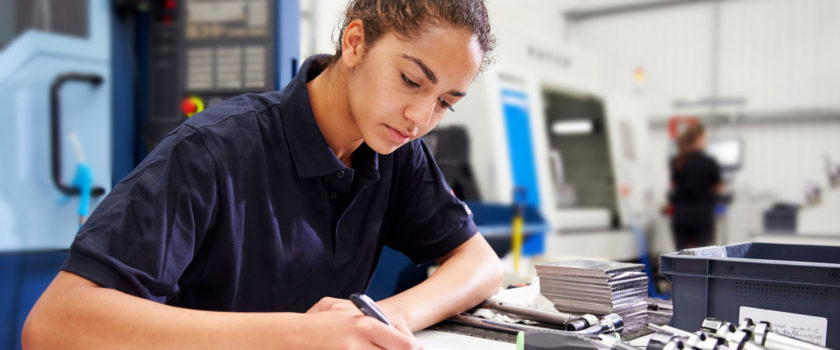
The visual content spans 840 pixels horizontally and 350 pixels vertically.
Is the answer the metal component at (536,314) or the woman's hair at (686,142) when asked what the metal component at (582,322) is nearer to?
the metal component at (536,314)

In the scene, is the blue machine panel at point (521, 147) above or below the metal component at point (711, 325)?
above

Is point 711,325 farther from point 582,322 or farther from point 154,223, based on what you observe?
point 154,223

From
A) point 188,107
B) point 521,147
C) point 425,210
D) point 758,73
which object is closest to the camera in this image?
point 425,210

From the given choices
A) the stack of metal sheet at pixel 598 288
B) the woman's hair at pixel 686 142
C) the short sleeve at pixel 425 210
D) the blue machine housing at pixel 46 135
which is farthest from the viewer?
the woman's hair at pixel 686 142

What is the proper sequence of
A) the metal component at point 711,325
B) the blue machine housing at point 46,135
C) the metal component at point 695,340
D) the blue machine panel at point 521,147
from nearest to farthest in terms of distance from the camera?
the metal component at point 695,340, the metal component at point 711,325, the blue machine housing at point 46,135, the blue machine panel at point 521,147

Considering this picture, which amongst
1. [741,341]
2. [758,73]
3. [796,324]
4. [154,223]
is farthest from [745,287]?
[758,73]

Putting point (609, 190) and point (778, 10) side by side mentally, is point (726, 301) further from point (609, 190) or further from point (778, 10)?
point (778, 10)

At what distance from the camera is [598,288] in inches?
41.0

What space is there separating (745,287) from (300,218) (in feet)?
2.34

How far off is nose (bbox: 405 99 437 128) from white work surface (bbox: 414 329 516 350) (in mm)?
340

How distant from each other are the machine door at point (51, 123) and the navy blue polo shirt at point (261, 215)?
1153mm

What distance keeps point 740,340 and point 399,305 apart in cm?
48

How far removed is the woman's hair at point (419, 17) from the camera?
922 millimetres

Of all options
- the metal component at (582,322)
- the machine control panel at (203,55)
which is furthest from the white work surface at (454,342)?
the machine control panel at (203,55)
